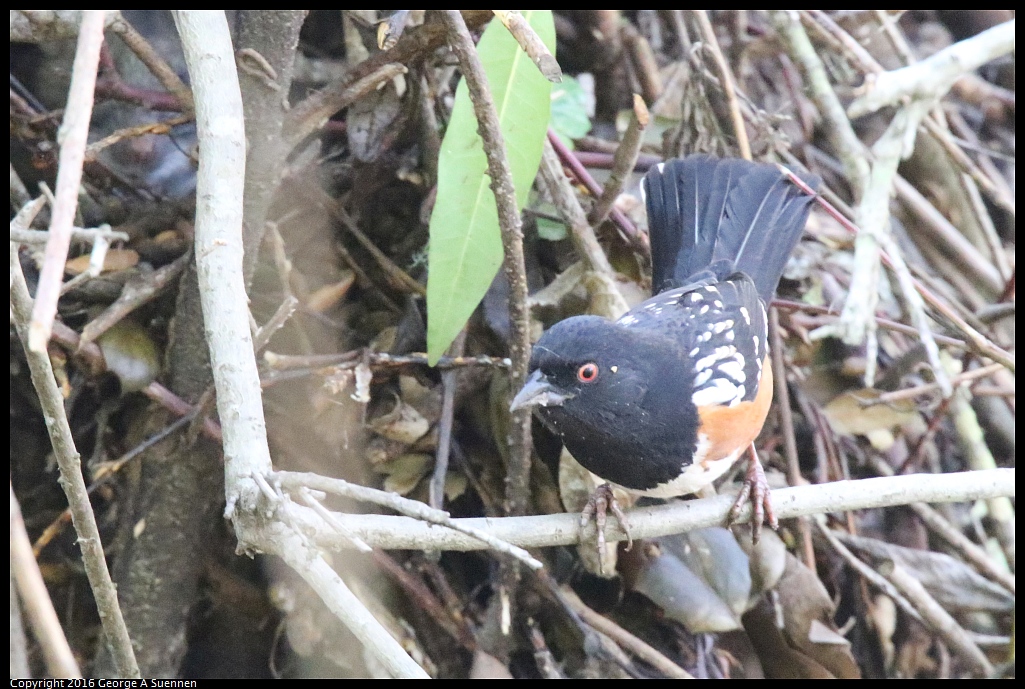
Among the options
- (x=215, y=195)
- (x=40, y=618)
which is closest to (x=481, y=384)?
(x=215, y=195)

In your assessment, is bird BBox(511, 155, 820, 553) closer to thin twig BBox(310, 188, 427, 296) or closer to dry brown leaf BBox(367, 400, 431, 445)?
dry brown leaf BBox(367, 400, 431, 445)

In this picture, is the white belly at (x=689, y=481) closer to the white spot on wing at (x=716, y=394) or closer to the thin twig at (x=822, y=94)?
the white spot on wing at (x=716, y=394)

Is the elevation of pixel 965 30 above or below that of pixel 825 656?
above

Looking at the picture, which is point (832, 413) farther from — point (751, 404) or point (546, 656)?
point (546, 656)

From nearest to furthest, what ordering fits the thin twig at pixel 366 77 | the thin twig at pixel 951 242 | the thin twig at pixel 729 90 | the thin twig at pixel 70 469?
1. the thin twig at pixel 70 469
2. the thin twig at pixel 366 77
3. the thin twig at pixel 729 90
4. the thin twig at pixel 951 242

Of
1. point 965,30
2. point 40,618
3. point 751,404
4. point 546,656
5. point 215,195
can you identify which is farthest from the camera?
point 965,30

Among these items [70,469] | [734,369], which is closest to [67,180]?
[70,469]

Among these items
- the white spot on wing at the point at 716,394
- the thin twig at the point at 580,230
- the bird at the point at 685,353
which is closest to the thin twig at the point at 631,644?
the bird at the point at 685,353
